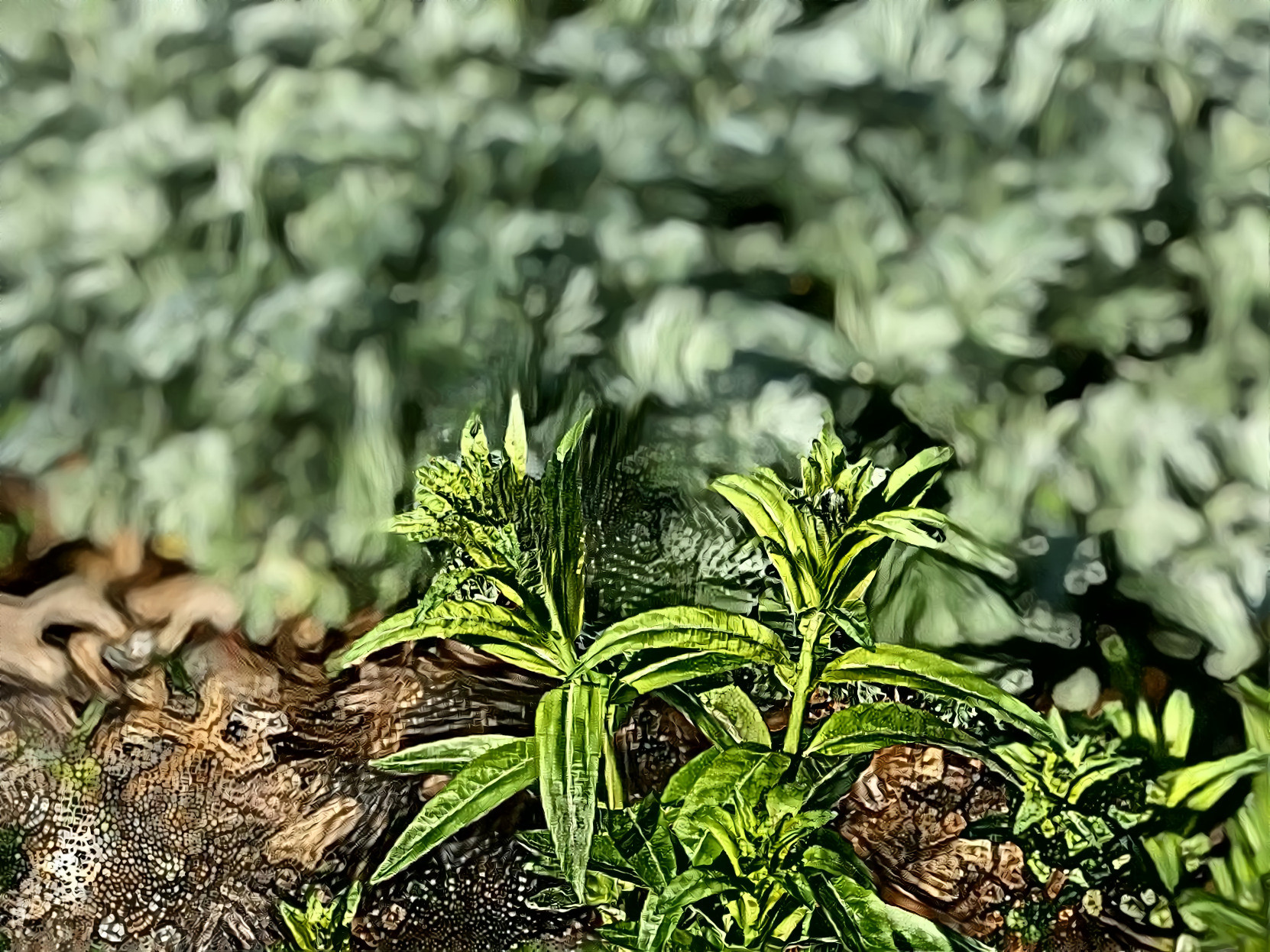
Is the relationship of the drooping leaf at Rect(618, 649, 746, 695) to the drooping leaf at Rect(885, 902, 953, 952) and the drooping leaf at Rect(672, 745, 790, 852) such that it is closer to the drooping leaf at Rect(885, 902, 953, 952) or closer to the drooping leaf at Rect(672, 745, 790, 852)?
the drooping leaf at Rect(672, 745, 790, 852)

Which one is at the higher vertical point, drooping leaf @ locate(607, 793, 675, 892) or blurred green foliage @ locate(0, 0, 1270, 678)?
blurred green foliage @ locate(0, 0, 1270, 678)

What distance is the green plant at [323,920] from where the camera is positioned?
1492mm

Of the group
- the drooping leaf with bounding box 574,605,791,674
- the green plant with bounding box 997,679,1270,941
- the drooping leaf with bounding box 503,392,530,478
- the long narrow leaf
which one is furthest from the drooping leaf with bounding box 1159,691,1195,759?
the drooping leaf with bounding box 503,392,530,478

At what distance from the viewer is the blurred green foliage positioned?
145 centimetres

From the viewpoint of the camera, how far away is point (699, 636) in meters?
1.34

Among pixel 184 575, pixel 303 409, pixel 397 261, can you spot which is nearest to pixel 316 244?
pixel 397 261

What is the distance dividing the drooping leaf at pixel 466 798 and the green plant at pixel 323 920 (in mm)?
215

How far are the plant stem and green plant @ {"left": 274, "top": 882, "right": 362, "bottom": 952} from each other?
61 cm

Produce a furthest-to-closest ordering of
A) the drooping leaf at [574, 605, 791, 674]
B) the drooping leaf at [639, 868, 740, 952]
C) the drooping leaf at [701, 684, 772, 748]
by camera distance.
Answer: the drooping leaf at [701, 684, 772, 748] < the drooping leaf at [574, 605, 791, 674] < the drooping leaf at [639, 868, 740, 952]

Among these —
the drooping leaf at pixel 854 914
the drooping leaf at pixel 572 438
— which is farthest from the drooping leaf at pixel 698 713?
the drooping leaf at pixel 572 438

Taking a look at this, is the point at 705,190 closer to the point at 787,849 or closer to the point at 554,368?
the point at 554,368

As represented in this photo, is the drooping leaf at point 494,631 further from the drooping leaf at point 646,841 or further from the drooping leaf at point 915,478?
the drooping leaf at point 915,478

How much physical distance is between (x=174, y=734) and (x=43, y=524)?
335 mm

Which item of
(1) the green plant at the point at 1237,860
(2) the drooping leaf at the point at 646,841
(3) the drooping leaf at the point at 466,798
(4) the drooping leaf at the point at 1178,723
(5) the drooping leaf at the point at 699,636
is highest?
(5) the drooping leaf at the point at 699,636
